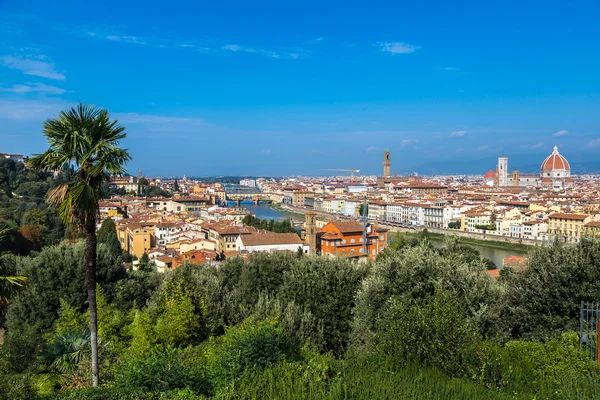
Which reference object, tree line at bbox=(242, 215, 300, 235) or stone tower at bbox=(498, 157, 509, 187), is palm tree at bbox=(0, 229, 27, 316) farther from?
stone tower at bbox=(498, 157, 509, 187)

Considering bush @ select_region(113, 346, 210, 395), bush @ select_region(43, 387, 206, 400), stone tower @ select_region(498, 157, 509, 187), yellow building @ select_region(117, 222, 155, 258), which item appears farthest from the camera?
stone tower @ select_region(498, 157, 509, 187)

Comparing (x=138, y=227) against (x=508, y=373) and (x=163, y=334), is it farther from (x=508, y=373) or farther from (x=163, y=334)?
(x=508, y=373)

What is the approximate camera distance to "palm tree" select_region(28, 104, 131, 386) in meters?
4.11

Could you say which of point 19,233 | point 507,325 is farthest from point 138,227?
point 507,325

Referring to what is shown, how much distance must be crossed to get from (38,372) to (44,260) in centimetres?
365

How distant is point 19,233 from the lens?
22859mm

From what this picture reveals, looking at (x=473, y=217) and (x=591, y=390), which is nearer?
(x=591, y=390)

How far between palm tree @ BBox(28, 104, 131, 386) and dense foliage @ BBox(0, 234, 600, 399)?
1.30 metres

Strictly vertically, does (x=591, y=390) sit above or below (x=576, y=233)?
above

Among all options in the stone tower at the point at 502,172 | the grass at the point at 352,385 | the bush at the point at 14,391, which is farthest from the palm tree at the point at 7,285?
the stone tower at the point at 502,172

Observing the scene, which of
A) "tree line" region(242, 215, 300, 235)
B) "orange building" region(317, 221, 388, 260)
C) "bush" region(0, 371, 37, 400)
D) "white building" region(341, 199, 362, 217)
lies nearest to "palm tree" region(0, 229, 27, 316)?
"bush" region(0, 371, 37, 400)

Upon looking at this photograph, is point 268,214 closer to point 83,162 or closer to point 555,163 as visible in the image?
point 555,163

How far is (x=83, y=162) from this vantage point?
4.15 meters

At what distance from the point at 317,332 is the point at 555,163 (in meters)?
102
